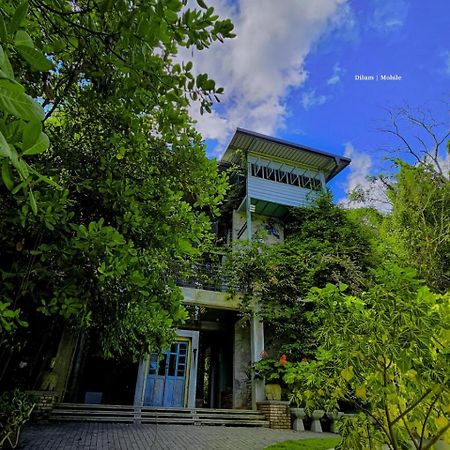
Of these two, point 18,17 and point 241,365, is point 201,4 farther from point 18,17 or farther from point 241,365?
point 241,365

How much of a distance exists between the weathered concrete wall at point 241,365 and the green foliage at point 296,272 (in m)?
0.97

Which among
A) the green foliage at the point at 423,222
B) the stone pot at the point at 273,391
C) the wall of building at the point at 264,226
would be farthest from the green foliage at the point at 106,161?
the wall of building at the point at 264,226

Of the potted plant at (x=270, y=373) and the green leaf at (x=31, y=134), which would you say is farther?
the potted plant at (x=270, y=373)

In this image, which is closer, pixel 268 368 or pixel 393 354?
pixel 393 354

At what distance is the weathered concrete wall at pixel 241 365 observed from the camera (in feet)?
31.4

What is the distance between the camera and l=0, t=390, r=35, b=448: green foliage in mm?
3687

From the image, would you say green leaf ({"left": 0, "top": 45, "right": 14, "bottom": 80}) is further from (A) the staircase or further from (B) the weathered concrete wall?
(B) the weathered concrete wall

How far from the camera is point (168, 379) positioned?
8.89 m

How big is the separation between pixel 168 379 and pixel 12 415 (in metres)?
5.69

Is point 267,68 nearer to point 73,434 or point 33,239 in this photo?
point 33,239

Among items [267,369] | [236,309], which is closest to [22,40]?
[267,369]

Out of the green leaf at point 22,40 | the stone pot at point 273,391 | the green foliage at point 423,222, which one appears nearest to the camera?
the green leaf at point 22,40

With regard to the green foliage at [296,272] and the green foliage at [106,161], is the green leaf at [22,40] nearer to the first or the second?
the green foliage at [106,161]

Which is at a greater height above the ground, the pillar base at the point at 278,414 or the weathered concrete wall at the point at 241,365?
the weathered concrete wall at the point at 241,365
